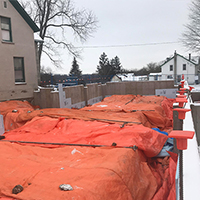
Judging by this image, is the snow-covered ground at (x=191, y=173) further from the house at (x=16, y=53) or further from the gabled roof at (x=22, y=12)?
the gabled roof at (x=22, y=12)

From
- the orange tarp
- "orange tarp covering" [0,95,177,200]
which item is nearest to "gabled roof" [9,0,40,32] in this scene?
"orange tarp covering" [0,95,177,200]

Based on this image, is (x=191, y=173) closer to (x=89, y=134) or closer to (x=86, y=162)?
(x=86, y=162)

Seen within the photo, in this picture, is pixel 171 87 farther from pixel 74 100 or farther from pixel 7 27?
pixel 7 27

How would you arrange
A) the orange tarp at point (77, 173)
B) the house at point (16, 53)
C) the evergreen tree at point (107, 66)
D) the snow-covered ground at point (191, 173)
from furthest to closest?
the evergreen tree at point (107, 66) → the house at point (16, 53) → the orange tarp at point (77, 173) → the snow-covered ground at point (191, 173)

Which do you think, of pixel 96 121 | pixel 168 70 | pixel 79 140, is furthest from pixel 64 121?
pixel 168 70

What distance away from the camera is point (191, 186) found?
1.85m

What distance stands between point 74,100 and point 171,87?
9.68 m

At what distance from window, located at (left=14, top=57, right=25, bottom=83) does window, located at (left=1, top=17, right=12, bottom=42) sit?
4.23 ft

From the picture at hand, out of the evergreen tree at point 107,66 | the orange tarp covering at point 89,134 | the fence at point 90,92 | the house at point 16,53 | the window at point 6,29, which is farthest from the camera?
the evergreen tree at point 107,66

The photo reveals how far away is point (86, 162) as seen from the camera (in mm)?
4113

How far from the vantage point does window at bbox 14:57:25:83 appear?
1311 centimetres

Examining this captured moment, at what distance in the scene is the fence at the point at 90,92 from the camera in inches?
493

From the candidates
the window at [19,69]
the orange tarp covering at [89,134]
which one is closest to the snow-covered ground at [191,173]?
the orange tarp covering at [89,134]

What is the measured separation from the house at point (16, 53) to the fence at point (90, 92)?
3.73 feet
